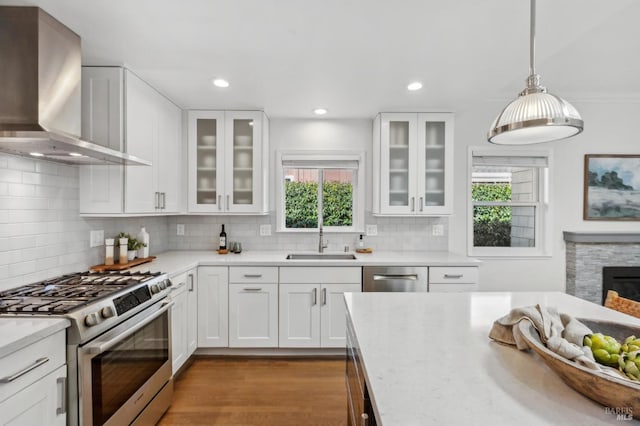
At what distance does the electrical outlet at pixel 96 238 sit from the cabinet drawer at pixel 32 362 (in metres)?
1.22

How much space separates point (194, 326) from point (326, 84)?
232 centimetres

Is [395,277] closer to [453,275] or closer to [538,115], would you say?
[453,275]

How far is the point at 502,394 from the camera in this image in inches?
32.7

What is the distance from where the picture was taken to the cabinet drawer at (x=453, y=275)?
2.93 meters

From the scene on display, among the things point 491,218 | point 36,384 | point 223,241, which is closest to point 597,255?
point 491,218

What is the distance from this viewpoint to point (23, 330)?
1240 mm

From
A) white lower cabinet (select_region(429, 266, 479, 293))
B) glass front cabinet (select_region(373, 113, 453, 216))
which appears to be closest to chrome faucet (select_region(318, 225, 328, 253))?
glass front cabinet (select_region(373, 113, 453, 216))

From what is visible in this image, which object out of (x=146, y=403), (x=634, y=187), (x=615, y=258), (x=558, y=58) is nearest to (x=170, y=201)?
(x=146, y=403)

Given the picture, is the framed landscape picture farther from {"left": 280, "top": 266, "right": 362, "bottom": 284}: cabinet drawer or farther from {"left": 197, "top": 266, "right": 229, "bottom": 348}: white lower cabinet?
{"left": 197, "top": 266, "right": 229, "bottom": 348}: white lower cabinet

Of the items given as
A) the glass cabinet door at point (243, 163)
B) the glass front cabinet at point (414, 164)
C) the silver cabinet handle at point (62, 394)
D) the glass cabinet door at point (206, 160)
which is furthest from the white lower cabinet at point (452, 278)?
the silver cabinet handle at point (62, 394)

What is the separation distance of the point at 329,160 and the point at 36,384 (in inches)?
114

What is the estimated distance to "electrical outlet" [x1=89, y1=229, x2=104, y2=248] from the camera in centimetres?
239

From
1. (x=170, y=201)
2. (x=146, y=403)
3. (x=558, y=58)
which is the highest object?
(x=558, y=58)

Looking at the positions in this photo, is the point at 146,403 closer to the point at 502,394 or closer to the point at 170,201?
the point at 170,201
